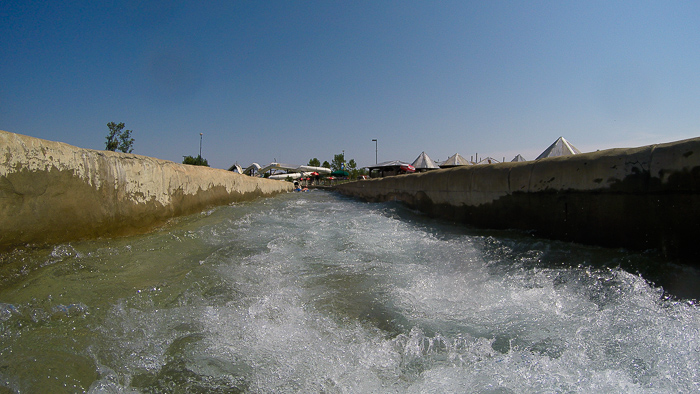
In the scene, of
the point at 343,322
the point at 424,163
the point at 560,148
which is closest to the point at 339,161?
the point at 424,163

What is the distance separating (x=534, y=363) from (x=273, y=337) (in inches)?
46.7

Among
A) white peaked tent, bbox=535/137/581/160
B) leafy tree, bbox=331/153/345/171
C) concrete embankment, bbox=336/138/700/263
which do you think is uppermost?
leafy tree, bbox=331/153/345/171

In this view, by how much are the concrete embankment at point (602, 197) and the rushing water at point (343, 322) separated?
0.23 metres

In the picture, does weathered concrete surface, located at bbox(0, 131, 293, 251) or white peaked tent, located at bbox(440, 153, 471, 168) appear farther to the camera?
→ white peaked tent, located at bbox(440, 153, 471, 168)

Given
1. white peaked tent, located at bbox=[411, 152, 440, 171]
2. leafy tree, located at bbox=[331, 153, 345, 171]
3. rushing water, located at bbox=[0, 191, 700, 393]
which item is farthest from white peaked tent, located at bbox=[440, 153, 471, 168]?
leafy tree, located at bbox=[331, 153, 345, 171]

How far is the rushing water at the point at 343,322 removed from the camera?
1322 mm

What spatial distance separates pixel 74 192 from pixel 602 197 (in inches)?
184

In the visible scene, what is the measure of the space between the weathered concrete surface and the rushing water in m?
0.20

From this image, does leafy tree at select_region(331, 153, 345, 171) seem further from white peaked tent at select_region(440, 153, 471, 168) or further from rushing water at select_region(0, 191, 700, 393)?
rushing water at select_region(0, 191, 700, 393)

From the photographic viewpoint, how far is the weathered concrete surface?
93.9 inches

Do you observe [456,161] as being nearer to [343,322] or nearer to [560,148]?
[560,148]

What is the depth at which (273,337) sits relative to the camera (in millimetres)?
1627

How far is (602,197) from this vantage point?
9.80 ft

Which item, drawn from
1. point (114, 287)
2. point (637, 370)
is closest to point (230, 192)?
point (114, 287)
